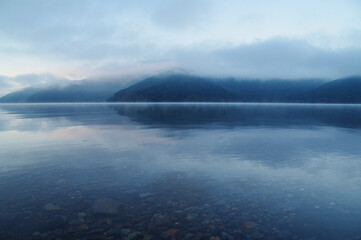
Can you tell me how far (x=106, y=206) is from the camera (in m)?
11.3

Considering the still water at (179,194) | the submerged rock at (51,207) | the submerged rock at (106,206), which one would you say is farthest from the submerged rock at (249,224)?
the submerged rock at (51,207)

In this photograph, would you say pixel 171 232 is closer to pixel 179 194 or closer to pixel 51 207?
pixel 179 194

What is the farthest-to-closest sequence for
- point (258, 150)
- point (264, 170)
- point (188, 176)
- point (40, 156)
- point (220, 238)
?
point (258, 150) → point (40, 156) → point (264, 170) → point (188, 176) → point (220, 238)

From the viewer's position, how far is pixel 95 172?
16.2m

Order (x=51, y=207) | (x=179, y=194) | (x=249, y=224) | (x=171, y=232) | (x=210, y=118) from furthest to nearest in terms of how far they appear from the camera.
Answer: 1. (x=210, y=118)
2. (x=179, y=194)
3. (x=51, y=207)
4. (x=249, y=224)
5. (x=171, y=232)

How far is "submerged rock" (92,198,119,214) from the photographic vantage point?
35.7 feet

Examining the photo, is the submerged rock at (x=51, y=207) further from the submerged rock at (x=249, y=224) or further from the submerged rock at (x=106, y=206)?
the submerged rock at (x=249, y=224)

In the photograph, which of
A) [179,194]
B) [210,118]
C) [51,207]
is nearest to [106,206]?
[51,207]

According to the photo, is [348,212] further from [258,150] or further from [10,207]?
[10,207]

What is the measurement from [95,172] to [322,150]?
20383 mm

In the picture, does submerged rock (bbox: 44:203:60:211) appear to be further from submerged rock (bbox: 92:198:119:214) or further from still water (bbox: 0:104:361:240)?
submerged rock (bbox: 92:198:119:214)

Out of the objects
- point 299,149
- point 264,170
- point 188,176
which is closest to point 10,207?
point 188,176

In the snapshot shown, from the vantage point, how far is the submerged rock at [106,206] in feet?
35.7

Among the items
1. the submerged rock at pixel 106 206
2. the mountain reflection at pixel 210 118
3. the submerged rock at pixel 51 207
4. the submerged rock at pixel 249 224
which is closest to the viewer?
the submerged rock at pixel 249 224
